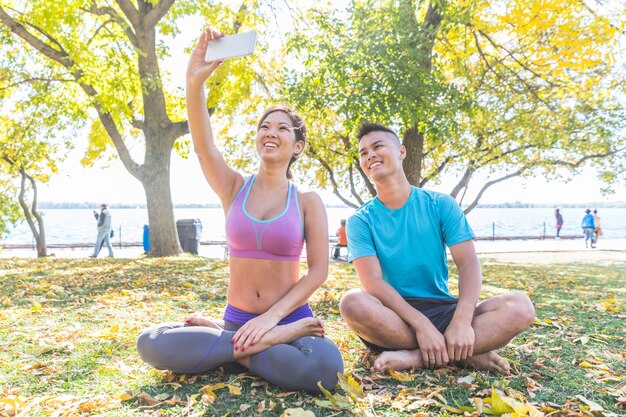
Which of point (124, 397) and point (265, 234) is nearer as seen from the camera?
point (124, 397)

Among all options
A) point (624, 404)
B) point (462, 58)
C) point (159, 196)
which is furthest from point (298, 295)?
point (462, 58)

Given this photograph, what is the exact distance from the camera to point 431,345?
9.35 ft

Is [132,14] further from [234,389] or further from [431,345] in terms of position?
[431,345]

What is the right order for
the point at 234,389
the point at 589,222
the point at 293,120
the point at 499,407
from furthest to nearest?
1. the point at 589,222
2. the point at 293,120
3. the point at 234,389
4. the point at 499,407

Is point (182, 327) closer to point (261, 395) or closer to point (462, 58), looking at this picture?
point (261, 395)

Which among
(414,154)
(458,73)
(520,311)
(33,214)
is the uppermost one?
(458,73)

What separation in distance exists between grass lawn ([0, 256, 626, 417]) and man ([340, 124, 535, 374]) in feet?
0.61

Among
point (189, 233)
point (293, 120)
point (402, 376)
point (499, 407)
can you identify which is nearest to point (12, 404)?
point (402, 376)

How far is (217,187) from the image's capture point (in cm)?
306

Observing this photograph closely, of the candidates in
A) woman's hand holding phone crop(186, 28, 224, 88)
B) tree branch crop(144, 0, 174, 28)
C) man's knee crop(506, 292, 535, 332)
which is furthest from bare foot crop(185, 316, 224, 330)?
tree branch crop(144, 0, 174, 28)

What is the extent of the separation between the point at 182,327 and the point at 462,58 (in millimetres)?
11688

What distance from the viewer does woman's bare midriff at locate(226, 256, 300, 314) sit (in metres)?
2.87

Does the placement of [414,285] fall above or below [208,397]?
above

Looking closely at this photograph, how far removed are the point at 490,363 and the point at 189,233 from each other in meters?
12.4
